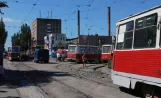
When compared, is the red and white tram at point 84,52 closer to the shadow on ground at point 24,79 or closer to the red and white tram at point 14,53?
the red and white tram at point 14,53

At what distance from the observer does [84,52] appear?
50.7m

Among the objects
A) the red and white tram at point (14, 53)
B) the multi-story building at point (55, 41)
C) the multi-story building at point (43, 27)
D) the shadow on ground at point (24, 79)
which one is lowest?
the shadow on ground at point (24, 79)

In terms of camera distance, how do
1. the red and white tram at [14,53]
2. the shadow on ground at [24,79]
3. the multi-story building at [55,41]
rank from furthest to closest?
the multi-story building at [55,41], the red and white tram at [14,53], the shadow on ground at [24,79]

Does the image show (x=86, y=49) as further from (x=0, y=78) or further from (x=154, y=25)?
(x=154, y=25)

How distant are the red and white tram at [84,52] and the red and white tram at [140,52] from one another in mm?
35340

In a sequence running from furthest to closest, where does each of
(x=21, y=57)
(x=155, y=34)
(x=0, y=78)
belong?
(x=21, y=57), (x=0, y=78), (x=155, y=34)

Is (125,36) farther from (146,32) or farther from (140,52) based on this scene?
(146,32)

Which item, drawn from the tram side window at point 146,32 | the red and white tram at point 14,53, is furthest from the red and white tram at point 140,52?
the red and white tram at point 14,53

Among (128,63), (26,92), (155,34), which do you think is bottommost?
(26,92)

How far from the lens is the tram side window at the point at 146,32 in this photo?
10.8 m

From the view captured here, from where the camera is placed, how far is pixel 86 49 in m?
51.2

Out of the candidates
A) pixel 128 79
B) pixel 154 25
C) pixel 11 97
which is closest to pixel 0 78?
pixel 11 97

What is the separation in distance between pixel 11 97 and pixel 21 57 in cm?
5287

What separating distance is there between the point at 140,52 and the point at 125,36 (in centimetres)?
193
